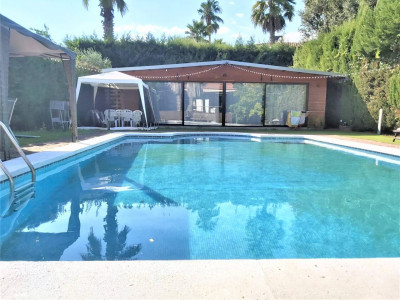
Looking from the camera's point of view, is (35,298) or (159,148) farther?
(159,148)

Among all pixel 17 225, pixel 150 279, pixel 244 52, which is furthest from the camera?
pixel 244 52

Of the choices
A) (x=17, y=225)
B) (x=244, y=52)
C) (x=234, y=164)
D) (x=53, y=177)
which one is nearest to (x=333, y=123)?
(x=244, y=52)

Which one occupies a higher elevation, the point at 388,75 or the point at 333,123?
the point at 388,75

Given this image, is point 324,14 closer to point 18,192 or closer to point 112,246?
point 18,192

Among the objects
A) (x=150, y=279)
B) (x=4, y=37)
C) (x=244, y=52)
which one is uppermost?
(x=244, y=52)

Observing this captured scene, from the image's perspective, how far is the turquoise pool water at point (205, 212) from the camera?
271 centimetres

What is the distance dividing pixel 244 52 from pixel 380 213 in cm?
1996

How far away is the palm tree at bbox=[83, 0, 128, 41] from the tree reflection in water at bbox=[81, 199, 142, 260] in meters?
19.6

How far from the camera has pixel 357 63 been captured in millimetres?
13594

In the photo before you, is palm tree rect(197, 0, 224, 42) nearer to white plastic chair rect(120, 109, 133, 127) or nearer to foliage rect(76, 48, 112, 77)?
foliage rect(76, 48, 112, 77)

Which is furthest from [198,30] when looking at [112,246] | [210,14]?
[112,246]

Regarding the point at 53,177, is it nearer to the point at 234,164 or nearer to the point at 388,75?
the point at 234,164

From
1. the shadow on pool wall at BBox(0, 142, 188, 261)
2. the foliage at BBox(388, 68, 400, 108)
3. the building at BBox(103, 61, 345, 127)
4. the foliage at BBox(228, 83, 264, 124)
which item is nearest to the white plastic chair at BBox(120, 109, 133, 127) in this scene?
the building at BBox(103, 61, 345, 127)

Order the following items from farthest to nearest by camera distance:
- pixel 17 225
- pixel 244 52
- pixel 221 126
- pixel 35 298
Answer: pixel 244 52 → pixel 221 126 → pixel 17 225 → pixel 35 298
